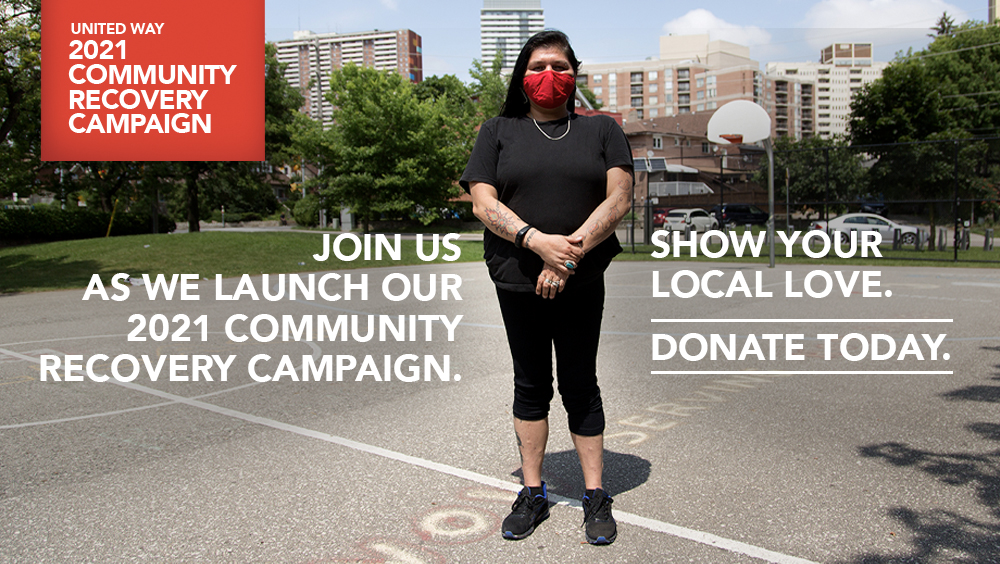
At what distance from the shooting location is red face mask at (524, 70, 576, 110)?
9.95 ft

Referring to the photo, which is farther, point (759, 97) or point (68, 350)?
point (759, 97)

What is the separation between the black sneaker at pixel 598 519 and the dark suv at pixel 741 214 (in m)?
28.4

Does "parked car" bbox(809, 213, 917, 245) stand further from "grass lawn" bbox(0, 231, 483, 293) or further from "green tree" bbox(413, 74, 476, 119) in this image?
"green tree" bbox(413, 74, 476, 119)

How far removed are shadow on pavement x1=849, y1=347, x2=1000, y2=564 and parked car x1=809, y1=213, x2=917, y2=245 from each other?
2171 centimetres

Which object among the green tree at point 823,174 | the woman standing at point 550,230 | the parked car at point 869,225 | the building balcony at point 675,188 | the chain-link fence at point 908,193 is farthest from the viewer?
the building balcony at point 675,188

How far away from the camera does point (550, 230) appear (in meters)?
2.96

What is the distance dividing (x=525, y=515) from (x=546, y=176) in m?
1.48

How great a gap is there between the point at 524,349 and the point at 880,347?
6.13 m

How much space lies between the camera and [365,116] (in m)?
A: 41.0

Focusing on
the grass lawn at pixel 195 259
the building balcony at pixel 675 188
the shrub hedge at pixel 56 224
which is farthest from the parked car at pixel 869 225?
the shrub hedge at pixel 56 224

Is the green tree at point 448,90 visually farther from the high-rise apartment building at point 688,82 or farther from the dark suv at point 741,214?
the high-rise apartment building at point 688,82

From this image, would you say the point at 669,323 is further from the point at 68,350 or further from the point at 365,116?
the point at 365,116

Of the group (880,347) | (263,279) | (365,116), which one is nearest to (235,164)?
(365,116)

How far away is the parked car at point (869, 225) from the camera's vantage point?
23781 mm
